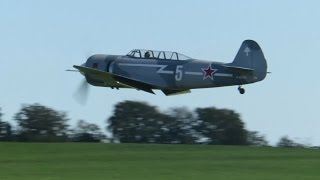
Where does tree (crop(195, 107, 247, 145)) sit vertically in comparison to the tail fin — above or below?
above

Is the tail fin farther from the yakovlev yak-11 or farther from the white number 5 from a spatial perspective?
the white number 5

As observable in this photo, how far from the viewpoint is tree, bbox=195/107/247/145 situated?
3954 inches

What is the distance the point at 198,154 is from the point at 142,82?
4.84m

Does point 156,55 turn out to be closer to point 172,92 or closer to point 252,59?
point 172,92

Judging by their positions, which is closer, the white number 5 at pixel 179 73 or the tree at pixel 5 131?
the white number 5 at pixel 179 73

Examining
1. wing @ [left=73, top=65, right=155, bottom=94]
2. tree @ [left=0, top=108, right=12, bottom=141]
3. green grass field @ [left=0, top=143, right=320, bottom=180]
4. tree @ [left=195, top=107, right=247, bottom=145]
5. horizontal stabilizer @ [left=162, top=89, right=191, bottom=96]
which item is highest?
tree @ [left=195, top=107, right=247, bottom=145]

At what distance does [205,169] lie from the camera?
35281mm

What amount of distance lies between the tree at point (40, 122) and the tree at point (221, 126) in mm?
15512

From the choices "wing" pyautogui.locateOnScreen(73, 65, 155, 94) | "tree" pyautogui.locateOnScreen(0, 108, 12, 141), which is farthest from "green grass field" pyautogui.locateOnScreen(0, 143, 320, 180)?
"tree" pyautogui.locateOnScreen(0, 108, 12, 141)

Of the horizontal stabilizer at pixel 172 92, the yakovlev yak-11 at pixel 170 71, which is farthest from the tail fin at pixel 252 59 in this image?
the horizontal stabilizer at pixel 172 92

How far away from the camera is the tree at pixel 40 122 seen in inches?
3756

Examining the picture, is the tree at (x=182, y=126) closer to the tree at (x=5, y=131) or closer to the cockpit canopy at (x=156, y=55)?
the tree at (x=5, y=131)

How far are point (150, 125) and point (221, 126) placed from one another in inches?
315

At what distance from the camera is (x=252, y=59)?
43562 mm
